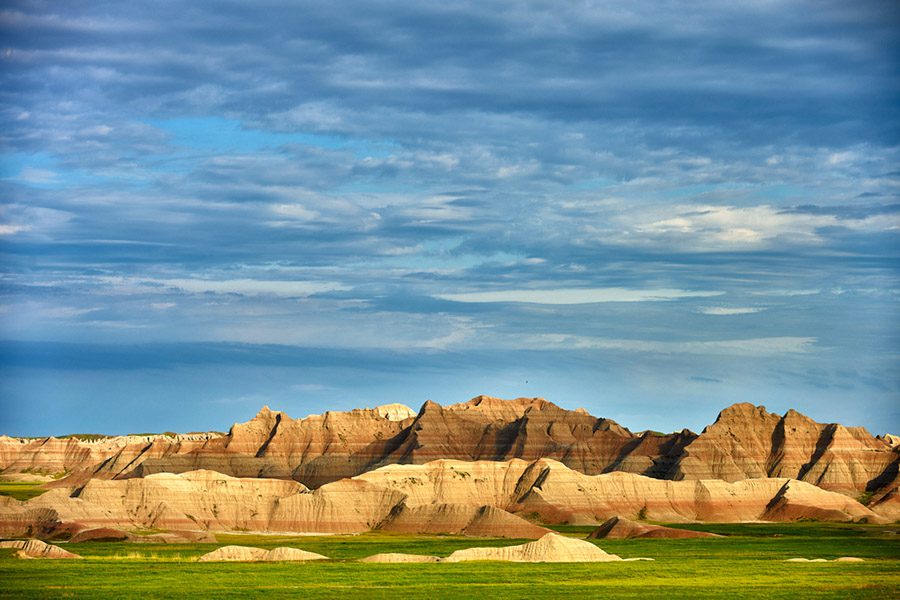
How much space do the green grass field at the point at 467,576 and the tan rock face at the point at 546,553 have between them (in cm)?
383

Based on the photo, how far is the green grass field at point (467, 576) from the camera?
57.7 m

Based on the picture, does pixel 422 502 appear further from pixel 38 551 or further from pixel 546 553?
pixel 546 553

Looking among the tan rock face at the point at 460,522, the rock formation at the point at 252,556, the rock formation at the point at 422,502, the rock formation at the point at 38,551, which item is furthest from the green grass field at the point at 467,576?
the rock formation at the point at 422,502

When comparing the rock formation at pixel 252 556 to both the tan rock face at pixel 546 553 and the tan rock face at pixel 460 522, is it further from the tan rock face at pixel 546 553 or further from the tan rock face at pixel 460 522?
the tan rock face at pixel 460 522

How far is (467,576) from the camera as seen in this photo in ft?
220

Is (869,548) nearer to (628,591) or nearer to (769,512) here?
(628,591)

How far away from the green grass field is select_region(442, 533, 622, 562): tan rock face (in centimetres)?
383

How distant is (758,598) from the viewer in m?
54.4

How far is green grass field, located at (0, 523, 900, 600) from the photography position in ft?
189

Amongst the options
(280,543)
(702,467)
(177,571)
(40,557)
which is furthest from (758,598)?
(702,467)

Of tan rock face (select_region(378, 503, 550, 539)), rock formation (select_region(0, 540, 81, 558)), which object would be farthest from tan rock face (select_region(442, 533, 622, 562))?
tan rock face (select_region(378, 503, 550, 539))

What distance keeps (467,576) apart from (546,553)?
44.7 feet

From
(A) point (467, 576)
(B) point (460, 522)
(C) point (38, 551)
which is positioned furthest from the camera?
(B) point (460, 522)

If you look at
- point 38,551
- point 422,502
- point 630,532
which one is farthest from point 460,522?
point 38,551
